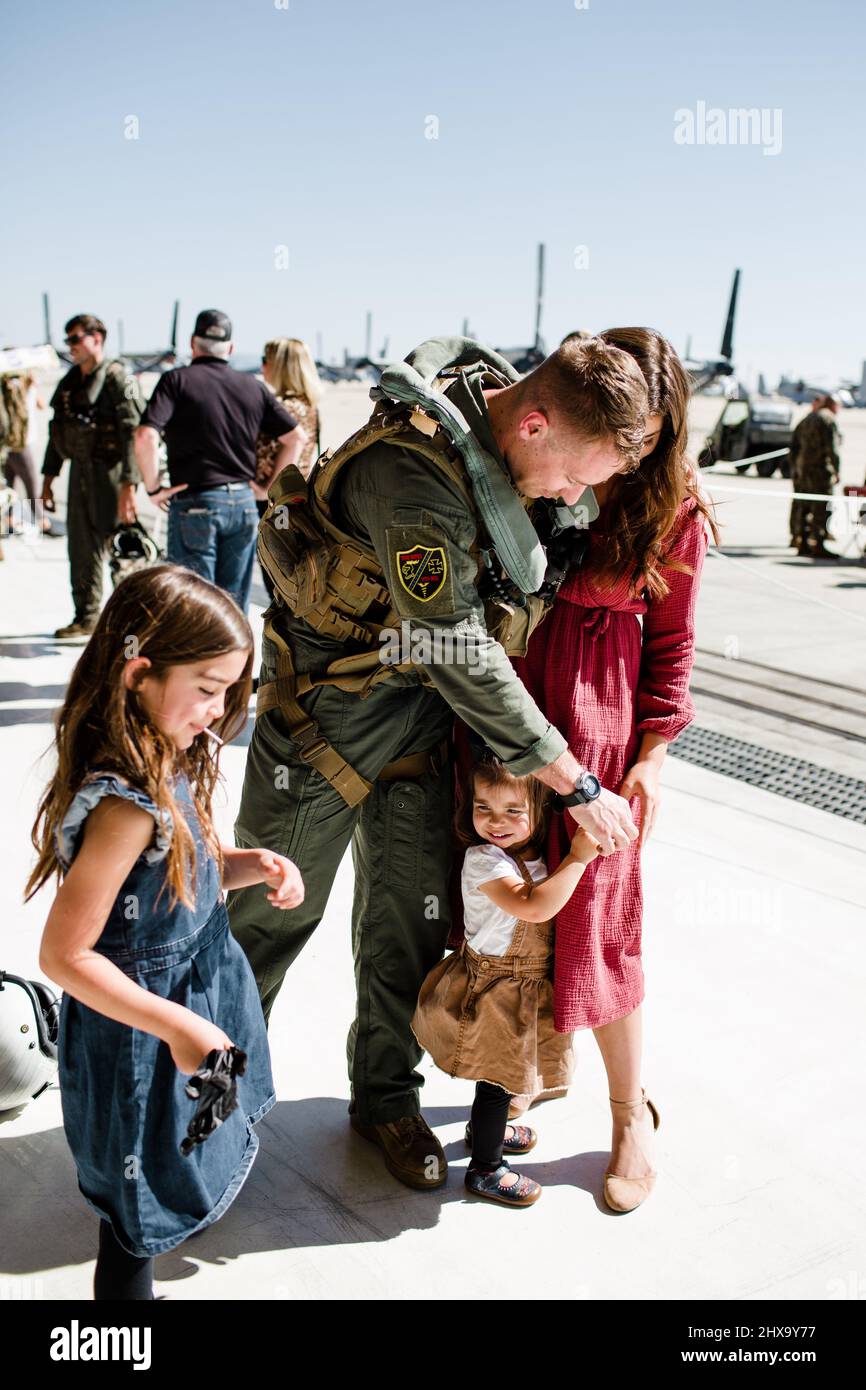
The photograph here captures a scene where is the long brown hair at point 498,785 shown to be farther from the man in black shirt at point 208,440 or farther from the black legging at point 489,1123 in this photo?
the man in black shirt at point 208,440

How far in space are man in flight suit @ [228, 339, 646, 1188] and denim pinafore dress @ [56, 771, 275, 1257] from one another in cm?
48

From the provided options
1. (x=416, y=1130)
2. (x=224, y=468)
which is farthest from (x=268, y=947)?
(x=224, y=468)

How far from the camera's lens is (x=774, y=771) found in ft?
16.0

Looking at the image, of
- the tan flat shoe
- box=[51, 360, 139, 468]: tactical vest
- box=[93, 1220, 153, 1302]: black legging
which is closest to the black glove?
box=[93, 1220, 153, 1302]: black legging

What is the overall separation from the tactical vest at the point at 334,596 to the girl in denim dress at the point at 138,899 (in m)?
0.41

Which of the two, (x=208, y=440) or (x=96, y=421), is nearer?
(x=208, y=440)

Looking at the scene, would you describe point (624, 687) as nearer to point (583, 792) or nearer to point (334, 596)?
point (583, 792)

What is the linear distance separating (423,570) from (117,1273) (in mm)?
1269

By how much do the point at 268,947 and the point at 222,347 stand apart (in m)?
3.46

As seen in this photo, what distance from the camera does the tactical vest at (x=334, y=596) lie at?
2.09 metres

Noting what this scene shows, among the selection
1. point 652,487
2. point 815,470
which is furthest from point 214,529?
point 815,470

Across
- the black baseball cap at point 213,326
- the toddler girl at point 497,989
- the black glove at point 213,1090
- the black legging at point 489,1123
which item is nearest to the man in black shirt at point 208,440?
the black baseball cap at point 213,326

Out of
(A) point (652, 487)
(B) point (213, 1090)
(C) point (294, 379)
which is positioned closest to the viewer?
(B) point (213, 1090)
